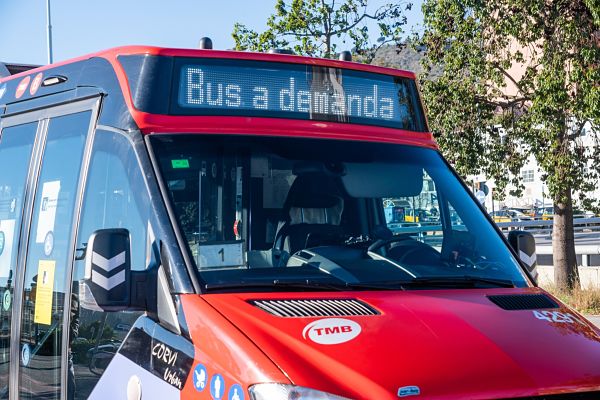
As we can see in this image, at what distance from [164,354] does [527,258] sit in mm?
2174

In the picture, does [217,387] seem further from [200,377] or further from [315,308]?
[315,308]

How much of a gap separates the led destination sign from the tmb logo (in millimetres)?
1486

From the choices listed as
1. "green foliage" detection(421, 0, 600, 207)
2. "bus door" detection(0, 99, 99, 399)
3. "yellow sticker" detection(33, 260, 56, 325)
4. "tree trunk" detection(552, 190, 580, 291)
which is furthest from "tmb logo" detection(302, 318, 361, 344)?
"tree trunk" detection(552, 190, 580, 291)

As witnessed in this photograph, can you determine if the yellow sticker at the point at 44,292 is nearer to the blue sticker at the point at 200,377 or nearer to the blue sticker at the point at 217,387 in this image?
the blue sticker at the point at 200,377

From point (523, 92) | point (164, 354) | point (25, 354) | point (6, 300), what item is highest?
point (523, 92)

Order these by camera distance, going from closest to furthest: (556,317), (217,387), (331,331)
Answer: (217,387), (331,331), (556,317)

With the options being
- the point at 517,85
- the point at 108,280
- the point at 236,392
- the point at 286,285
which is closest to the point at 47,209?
the point at 108,280

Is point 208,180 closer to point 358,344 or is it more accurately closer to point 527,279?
point 358,344

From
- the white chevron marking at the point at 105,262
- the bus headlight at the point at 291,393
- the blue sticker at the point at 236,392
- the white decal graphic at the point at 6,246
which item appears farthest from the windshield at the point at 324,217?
the white decal graphic at the point at 6,246

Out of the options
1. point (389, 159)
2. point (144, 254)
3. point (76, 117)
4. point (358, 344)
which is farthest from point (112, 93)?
point (358, 344)

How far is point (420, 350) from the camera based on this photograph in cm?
391

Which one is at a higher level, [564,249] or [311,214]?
[311,214]

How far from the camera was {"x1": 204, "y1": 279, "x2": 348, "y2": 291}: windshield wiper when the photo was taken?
171 inches

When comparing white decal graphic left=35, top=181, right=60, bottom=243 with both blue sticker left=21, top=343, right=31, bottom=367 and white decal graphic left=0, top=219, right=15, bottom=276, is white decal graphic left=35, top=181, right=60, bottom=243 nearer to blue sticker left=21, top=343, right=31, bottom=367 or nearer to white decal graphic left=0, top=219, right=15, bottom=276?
white decal graphic left=0, top=219, right=15, bottom=276
